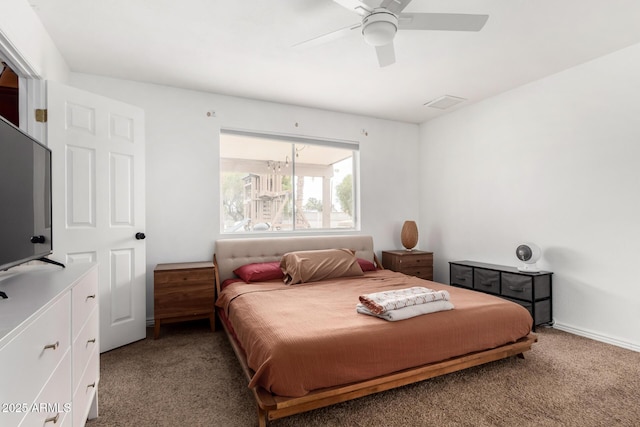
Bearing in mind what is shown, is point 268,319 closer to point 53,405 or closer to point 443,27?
point 53,405

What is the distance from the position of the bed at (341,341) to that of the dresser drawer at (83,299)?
86cm

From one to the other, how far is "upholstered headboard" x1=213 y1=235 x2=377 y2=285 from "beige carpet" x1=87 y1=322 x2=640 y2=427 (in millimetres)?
1076

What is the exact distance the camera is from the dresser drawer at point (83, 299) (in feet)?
4.52

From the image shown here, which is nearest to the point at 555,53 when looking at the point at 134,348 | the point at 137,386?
the point at 137,386

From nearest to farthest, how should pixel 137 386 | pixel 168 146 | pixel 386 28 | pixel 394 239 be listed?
pixel 386 28 → pixel 137 386 → pixel 168 146 → pixel 394 239

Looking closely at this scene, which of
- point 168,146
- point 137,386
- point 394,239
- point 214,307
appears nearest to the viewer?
point 137,386

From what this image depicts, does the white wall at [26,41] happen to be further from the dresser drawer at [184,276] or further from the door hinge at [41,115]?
the dresser drawer at [184,276]

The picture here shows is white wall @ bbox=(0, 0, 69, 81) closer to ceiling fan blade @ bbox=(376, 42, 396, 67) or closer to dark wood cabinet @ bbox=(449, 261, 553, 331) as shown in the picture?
ceiling fan blade @ bbox=(376, 42, 396, 67)

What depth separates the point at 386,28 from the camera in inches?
79.2

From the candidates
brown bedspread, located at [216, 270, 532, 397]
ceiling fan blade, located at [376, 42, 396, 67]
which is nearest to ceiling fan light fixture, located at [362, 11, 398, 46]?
ceiling fan blade, located at [376, 42, 396, 67]

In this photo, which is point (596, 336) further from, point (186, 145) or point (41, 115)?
point (41, 115)

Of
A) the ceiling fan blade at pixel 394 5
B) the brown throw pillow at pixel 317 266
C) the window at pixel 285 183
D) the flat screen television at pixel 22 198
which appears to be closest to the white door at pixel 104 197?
the flat screen television at pixel 22 198

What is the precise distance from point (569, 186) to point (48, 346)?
13.2 ft

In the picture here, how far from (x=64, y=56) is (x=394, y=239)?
14.1 feet
